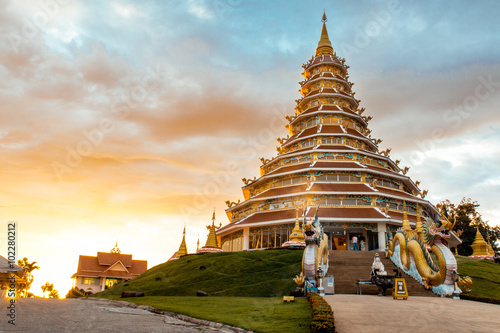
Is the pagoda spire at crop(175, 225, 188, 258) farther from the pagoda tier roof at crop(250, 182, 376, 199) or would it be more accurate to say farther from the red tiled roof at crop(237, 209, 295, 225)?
the pagoda tier roof at crop(250, 182, 376, 199)

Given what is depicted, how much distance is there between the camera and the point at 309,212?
28.1 meters

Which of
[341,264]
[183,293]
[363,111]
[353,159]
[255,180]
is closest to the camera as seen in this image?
[183,293]

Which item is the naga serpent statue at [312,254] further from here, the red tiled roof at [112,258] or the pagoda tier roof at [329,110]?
the red tiled roof at [112,258]

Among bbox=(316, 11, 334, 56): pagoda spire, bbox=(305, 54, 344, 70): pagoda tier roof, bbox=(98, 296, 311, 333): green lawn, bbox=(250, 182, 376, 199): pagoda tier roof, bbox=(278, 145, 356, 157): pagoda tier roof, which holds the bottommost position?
bbox=(98, 296, 311, 333): green lawn

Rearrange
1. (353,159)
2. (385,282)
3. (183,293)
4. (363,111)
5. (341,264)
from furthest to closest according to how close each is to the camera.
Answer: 1. (363,111)
2. (353,159)
3. (341,264)
4. (183,293)
5. (385,282)

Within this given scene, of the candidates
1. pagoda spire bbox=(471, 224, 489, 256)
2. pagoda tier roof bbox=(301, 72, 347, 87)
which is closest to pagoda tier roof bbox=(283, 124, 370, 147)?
pagoda tier roof bbox=(301, 72, 347, 87)

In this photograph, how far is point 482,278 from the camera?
1983 centimetres

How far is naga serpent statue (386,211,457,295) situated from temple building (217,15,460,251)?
8603 millimetres

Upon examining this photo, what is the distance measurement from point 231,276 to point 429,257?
10.2 m

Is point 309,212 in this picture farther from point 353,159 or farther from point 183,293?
point 183,293

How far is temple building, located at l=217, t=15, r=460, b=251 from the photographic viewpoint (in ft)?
96.4

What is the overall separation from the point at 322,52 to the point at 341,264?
36782 millimetres

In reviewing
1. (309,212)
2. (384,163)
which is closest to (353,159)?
(384,163)

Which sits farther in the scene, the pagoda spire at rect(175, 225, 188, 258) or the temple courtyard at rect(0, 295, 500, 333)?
the pagoda spire at rect(175, 225, 188, 258)
